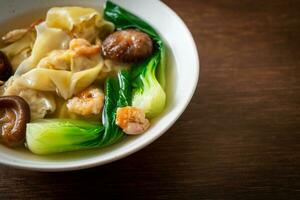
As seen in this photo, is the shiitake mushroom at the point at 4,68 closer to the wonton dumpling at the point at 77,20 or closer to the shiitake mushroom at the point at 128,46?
the wonton dumpling at the point at 77,20

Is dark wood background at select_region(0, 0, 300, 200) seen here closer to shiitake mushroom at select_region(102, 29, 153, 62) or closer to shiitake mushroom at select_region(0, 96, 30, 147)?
shiitake mushroom at select_region(0, 96, 30, 147)

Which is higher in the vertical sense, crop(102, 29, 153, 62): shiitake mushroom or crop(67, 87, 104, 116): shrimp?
crop(102, 29, 153, 62): shiitake mushroom

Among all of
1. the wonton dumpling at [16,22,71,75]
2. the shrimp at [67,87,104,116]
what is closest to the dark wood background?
the shrimp at [67,87,104,116]

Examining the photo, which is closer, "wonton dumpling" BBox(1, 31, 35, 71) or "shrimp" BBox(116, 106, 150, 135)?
"shrimp" BBox(116, 106, 150, 135)

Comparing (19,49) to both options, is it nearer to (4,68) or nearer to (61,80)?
(4,68)

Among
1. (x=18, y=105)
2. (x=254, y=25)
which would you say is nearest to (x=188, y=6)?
(x=254, y=25)

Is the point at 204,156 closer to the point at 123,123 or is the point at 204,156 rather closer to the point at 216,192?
the point at 216,192
